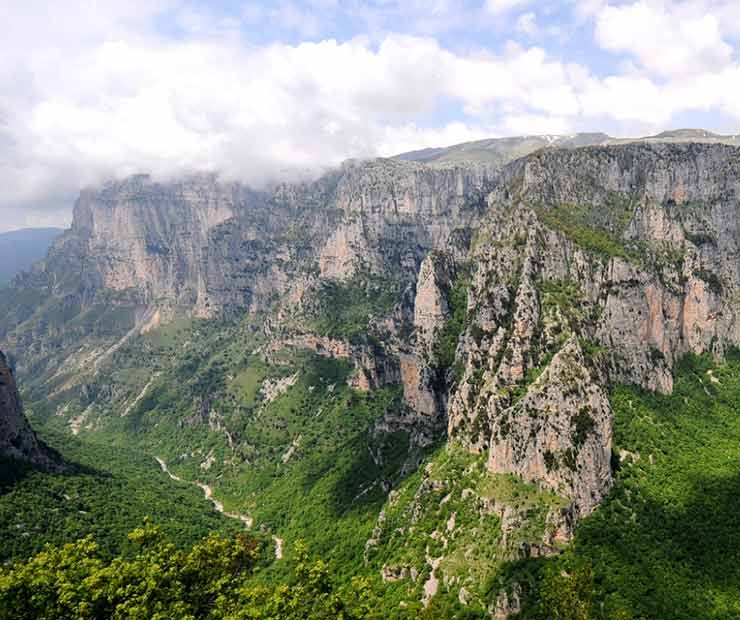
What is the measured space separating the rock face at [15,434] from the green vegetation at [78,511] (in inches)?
209

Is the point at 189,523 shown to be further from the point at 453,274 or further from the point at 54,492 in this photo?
the point at 453,274

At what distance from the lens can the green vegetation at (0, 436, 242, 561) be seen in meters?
121

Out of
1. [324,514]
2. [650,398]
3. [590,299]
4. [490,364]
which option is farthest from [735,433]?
[324,514]

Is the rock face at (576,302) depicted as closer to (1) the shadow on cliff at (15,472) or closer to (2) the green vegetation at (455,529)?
(2) the green vegetation at (455,529)

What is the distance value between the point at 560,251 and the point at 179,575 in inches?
4823

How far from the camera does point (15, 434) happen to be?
153m

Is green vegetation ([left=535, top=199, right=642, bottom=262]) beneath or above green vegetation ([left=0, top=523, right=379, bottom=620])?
above

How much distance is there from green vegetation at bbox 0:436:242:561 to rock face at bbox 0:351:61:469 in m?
5.30

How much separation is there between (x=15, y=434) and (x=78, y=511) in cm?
3109

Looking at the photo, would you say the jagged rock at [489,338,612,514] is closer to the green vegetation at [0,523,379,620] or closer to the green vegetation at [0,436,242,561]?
the green vegetation at [0,523,379,620]

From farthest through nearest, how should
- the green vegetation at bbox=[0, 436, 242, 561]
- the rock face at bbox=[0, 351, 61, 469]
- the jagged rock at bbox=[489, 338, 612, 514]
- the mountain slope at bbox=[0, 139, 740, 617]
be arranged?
the rock face at bbox=[0, 351, 61, 469]
the green vegetation at bbox=[0, 436, 242, 561]
the mountain slope at bbox=[0, 139, 740, 617]
the jagged rock at bbox=[489, 338, 612, 514]

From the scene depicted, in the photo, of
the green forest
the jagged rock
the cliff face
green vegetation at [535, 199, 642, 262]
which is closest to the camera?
the green forest

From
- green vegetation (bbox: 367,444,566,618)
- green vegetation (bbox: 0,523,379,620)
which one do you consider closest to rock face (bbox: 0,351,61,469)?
green vegetation (bbox: 367,444,566,618)

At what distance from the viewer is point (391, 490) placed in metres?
153
